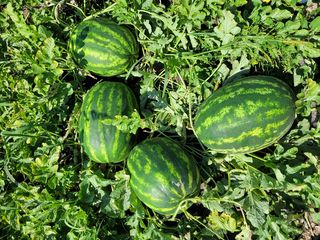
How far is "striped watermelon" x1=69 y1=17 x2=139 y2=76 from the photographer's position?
3305mm

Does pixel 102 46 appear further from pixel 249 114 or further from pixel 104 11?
pixel 249 114

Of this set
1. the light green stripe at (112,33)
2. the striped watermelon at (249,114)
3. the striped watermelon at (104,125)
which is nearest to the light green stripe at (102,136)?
the striped watermelon at (104,125)

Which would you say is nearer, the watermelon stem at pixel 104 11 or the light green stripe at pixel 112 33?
the light green stripe at pixel 112 33

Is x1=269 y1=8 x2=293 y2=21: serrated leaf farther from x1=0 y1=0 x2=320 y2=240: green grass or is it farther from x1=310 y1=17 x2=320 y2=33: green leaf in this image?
x1=310 y1=17 x2=320 y2=33: green leaf

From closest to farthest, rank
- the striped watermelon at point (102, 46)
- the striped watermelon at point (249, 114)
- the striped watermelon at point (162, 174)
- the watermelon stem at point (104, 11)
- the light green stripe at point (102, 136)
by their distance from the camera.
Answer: the striped watermelon at point (249, 114), the striped watermelon at point (162, 174), the light green stripe at point (102, 136), the striped watermelon at point (102, 46), the watermelon stem at point (104, 11)

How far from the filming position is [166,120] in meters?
3.53

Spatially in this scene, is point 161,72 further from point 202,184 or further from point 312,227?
point 312,227

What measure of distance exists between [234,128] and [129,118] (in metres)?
0.80

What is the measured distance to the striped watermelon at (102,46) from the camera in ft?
10.8

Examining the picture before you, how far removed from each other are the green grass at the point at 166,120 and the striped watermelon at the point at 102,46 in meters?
0.11

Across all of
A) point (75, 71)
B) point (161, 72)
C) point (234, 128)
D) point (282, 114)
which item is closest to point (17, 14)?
point (75, 71)

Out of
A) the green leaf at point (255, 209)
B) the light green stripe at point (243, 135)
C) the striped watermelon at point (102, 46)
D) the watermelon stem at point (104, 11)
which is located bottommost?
the green leaf at point (255, 209)

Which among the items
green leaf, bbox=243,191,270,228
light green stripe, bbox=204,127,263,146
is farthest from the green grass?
light green stripe, bbox=204,127,263,146

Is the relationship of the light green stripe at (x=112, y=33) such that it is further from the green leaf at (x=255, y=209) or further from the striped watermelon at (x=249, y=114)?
the green leaf at (x=255, y=209)
